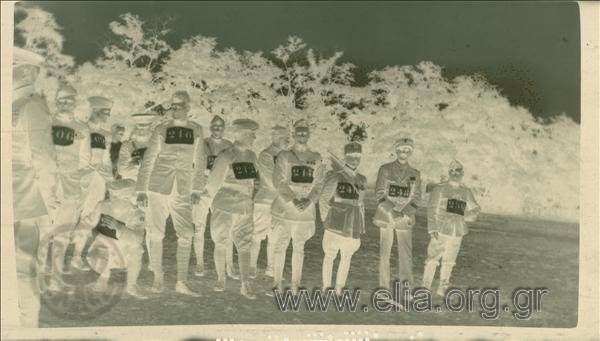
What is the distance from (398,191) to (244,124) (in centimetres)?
154

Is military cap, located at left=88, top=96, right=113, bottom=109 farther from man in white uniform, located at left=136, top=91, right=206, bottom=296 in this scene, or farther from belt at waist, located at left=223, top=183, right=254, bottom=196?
belt at waist, located at left=223, top=183, right=254, bottom=196

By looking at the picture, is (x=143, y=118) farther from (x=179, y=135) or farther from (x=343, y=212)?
(x=343, y=212)

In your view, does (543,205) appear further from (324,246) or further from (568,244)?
(324,246)

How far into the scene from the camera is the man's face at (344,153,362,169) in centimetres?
622

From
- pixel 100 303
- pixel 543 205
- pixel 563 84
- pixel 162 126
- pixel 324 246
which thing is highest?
pixel 563 84

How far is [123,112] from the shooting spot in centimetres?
619

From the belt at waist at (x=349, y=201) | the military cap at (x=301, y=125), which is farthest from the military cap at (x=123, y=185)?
the belt at waist at (x=349, y=201)

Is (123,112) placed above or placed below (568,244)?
above

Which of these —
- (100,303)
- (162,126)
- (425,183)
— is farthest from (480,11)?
(100,303)

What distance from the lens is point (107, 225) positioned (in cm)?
609

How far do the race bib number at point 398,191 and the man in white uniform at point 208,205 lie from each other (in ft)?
5.01

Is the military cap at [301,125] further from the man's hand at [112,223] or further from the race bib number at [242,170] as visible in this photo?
the man's hand at [112,223]

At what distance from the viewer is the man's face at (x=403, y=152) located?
6281 millimetres

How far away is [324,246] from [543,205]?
2130 millimetres
